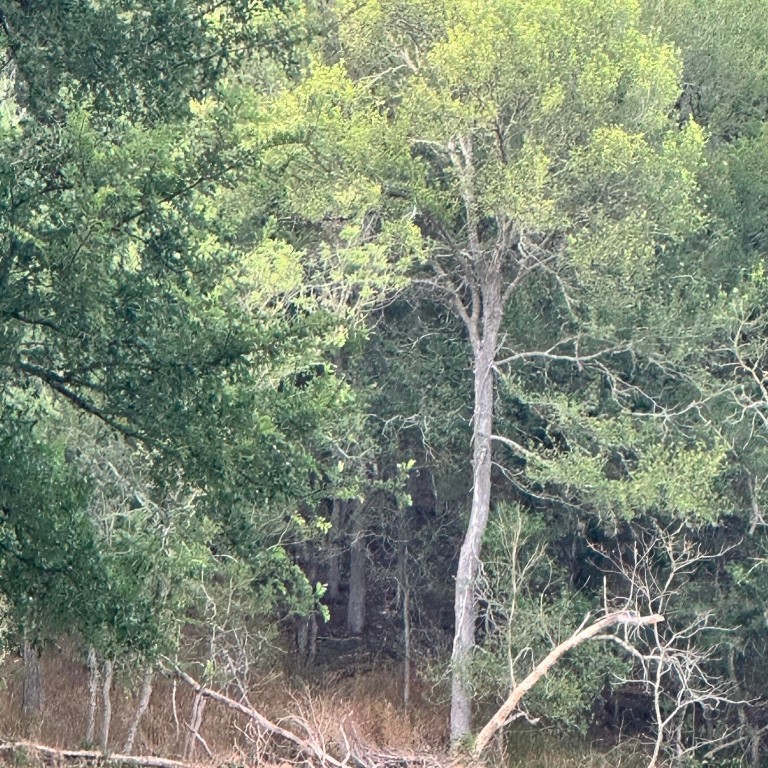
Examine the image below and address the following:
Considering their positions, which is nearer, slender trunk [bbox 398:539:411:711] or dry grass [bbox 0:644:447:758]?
dry grass [bbox 0:644:447:758]

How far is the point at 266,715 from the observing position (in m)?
17.7

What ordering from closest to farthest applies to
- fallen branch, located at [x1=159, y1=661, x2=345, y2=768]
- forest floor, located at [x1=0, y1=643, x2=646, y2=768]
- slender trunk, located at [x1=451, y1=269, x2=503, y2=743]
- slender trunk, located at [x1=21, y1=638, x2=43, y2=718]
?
1. fallen branch, located at [x1=159, y1=661, x2=345, y2=768]
2. forest floor, located at [x1=0, y1=643, x2=646, y2=768]
3. slender trunk, located at [x1=21, y1=638, x2=43, y2=718]
4. slender trunk, located at [x1=451, y1=269, x2=503, y2=743]

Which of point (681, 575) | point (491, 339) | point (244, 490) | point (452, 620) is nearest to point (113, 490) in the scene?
point (244, 490)

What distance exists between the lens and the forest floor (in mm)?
15008

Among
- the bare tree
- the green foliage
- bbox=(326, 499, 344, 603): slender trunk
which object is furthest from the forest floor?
bbox=(326, 499, 344, 603): slender trunk

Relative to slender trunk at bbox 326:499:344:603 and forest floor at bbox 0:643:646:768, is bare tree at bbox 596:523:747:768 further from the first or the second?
slender trunk at bbox 326:499:344:603

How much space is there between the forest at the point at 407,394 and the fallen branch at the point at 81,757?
9 cm

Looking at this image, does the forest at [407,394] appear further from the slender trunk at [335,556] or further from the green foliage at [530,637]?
the slender trunk at [335,556]

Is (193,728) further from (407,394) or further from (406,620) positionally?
(406,620)

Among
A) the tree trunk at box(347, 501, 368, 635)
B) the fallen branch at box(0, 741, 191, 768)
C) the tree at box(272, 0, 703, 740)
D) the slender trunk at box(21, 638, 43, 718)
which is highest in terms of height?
the tree at box(272, 0, 703, 740)

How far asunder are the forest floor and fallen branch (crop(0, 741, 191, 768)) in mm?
Answer: 660

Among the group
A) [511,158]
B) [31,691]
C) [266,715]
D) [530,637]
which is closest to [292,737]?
[266,715]

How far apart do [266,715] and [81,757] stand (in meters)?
4.70

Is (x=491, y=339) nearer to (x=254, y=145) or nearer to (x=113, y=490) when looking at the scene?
(x=113, y=490)
